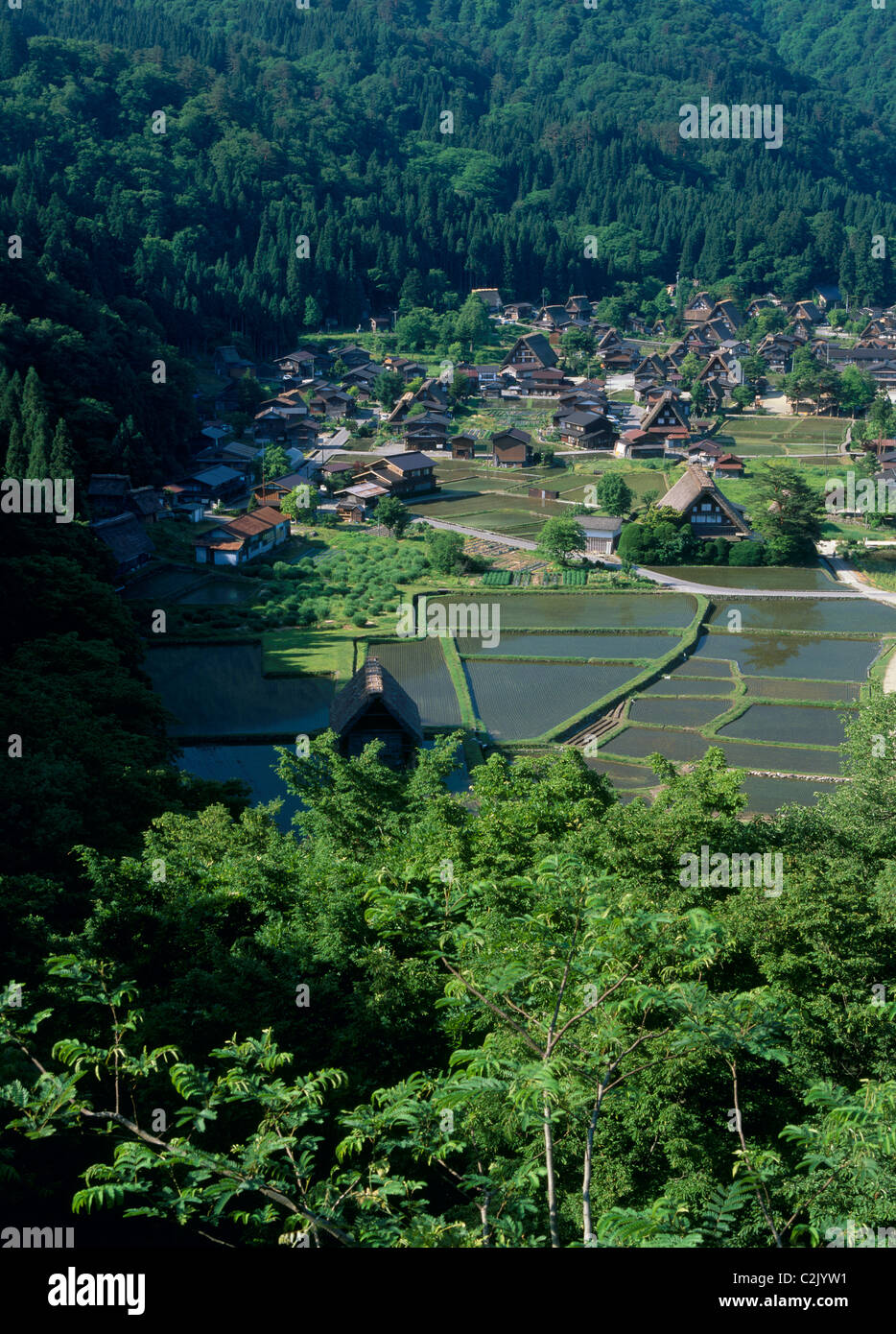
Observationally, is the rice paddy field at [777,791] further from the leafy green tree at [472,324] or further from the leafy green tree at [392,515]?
the leafy green tree at [472,324]

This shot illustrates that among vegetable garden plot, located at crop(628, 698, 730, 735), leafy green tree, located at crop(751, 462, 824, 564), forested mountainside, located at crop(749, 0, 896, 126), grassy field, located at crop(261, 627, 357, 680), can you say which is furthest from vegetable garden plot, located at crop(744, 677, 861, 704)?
forested mountainside, located at crop(749, 0, 896, 126)

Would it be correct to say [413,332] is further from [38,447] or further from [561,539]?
[38,447]

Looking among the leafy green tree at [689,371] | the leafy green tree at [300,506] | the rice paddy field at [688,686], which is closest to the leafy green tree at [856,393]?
the leafy green tree at [689,371]

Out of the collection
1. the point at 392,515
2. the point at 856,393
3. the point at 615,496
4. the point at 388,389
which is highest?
the point at 856,393

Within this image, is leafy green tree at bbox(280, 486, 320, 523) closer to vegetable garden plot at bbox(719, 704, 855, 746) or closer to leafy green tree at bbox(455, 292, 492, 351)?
vegetable garden plot at bbox(719, 704, 855, 746)

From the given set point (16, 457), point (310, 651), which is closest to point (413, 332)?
point (16, 457)
